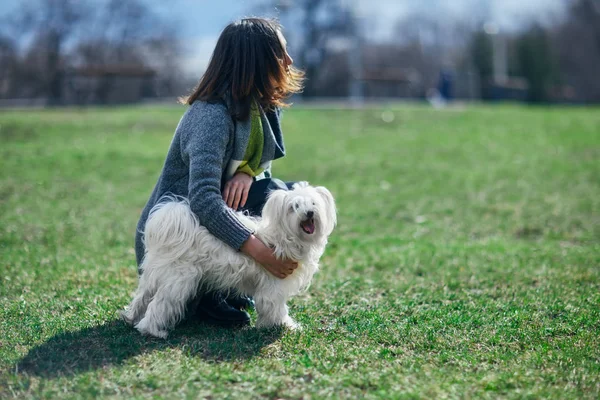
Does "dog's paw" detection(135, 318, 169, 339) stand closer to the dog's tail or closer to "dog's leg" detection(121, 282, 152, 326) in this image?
"dog's leg" detection(121, 282, 152, 326)

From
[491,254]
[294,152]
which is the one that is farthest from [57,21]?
[491,254]

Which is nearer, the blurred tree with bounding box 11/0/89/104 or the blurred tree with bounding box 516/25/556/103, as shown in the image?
the blurred tree with bounding box 11/0/89/104

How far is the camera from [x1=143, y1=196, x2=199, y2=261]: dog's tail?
4148 mm

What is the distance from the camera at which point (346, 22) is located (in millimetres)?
41094

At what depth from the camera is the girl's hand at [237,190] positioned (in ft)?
14.6

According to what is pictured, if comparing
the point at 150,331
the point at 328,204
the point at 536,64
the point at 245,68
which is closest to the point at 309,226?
the point at 328,204

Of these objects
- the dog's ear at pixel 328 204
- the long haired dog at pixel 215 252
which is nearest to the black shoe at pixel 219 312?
the long haired dog at pixel 215 252

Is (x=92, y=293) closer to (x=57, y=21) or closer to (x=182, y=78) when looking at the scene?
(x=57, y=21)

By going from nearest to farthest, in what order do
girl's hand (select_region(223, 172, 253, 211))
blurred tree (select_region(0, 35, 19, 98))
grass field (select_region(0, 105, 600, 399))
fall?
grass field (select_region(0, 105, 600, 399)) < girl's hand (select_region(223, 172, 253, 211)) < blurred tree (select_region(0, 35, 19, 98))

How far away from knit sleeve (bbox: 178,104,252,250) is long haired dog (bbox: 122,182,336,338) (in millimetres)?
71

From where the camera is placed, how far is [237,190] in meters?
4.49

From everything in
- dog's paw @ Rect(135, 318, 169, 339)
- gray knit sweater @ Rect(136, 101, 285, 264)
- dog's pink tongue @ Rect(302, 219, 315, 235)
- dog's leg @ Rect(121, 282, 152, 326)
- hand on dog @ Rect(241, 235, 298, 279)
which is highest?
gray knit sweater @ Rect(136, 101, 285, 264)

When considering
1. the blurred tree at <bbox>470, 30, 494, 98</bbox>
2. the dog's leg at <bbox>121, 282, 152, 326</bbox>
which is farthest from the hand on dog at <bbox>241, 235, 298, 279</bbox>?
the blurred tree at <bbox>470, 30, 494, 98</bbox>

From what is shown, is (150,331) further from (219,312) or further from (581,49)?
(581,49)
